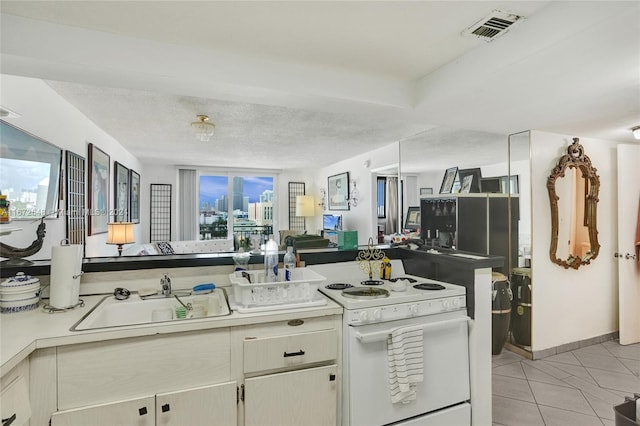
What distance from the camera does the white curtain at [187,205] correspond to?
Result: 695cm

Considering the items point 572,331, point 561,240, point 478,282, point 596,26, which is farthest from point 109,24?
point 572,331

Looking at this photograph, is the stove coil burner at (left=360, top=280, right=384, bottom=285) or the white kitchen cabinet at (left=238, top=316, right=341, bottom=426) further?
the stove coil burner at (left=360, top=280, right=384, bottom=285)

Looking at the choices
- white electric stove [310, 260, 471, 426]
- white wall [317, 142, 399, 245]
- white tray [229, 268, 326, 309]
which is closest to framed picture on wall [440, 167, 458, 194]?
white wall [317, 142, 399, 245]

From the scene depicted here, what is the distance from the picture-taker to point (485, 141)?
10.9 feet

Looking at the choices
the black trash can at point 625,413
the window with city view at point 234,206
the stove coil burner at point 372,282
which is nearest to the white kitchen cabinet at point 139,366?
the stove coil burner at point 372,282

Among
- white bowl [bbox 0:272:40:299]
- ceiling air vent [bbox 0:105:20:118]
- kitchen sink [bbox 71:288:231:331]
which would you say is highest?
ceiling air vent [bbox 0:105:20:118]

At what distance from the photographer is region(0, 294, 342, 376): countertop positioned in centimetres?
118

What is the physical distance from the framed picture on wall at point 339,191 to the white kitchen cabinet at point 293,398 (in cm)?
459

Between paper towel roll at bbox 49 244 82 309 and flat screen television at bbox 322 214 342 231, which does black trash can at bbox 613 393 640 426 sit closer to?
paper towel roll at bbox 49 244 82 309

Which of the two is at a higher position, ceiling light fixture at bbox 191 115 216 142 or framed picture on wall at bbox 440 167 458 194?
ceiling light fixture at bbox 191 115 216 142

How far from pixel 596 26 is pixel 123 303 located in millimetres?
2488

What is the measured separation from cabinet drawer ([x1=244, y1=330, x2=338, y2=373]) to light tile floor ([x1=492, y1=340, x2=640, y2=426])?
1.41 m

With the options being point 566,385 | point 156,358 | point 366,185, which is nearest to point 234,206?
point 366,185

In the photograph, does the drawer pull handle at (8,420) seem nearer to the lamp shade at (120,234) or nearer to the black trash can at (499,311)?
the lamp shade at (120,234)
